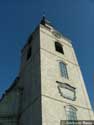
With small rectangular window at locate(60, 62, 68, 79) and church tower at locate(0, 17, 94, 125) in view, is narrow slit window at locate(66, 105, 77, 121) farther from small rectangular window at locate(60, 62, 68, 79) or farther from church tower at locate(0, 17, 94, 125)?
small rectangular window at locate(60, 62, 68, 79)

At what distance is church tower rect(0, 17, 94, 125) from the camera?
1747 centimetres

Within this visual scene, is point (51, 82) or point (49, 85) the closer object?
point (49, 85)

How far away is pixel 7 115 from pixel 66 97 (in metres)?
5.56

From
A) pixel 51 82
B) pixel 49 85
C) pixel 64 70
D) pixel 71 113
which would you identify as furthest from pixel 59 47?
pixel 71 113

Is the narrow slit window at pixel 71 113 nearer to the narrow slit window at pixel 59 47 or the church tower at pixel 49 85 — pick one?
the church tower at pixel 49 85

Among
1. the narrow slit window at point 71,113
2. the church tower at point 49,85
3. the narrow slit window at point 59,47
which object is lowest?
the narrow slit window at point 71,113

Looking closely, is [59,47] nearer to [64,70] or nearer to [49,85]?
[64,70]

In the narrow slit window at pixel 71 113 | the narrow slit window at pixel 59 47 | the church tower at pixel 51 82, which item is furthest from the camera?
the narrow slit window at pixel 59 47

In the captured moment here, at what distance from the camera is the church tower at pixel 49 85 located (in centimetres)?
1747

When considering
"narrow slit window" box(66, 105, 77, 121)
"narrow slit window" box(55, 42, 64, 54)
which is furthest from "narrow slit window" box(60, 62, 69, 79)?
"narrow slit window" box(66, 105, 77, 121)

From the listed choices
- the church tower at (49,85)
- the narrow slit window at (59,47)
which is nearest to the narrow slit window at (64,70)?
the church tower at (49,85)

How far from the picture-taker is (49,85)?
1908 cm

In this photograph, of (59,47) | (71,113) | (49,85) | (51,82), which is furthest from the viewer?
(59,47)

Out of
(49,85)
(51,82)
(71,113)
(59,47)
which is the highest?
(59,47)
